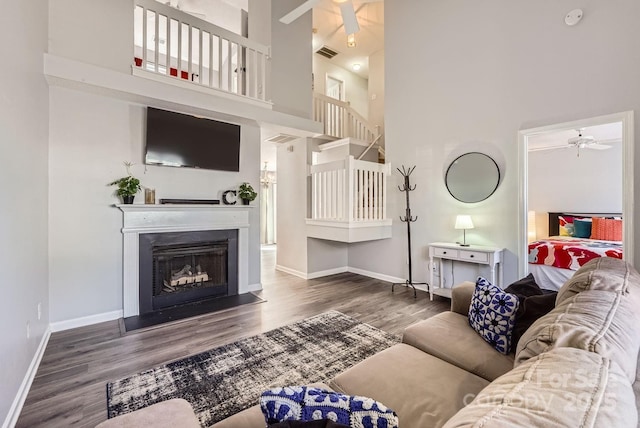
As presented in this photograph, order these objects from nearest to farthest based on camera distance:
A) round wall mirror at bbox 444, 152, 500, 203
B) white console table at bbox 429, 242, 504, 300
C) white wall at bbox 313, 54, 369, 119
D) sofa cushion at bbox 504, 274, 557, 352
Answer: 1. sofa cushion at bbox 504, 274, 557, 352
2. white console table at bbox 429, 242, 504, 300
3. round wall mirror at bbox 444, 152, 500, 203
4. white wall at bbox 313, 54, 369, 119

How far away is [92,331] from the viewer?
113 inches

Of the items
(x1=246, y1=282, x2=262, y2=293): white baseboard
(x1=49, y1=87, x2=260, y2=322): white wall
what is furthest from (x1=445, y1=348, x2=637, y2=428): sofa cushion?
(x1=246, y1=282, x2=262, y2=293): white baseboard

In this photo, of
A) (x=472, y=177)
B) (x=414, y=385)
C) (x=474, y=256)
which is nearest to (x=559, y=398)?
(x=414, y=385)

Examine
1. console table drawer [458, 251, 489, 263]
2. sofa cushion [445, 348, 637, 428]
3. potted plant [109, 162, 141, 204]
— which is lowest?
console table drawer [458, 251, 489, 263]

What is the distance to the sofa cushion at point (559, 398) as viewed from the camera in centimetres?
51

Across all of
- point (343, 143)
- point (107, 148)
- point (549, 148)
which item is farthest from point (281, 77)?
point (549, 148)

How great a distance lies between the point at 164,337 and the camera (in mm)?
2744

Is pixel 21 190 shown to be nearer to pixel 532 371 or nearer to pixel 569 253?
pixel 532 371

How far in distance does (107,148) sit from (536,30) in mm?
4998

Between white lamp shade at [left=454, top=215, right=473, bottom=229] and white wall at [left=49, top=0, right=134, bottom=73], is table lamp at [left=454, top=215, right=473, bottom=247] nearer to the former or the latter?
white lamp shade at [left=454, top=215, right=473, bottom=229]

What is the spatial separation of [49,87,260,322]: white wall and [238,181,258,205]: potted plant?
104 cm

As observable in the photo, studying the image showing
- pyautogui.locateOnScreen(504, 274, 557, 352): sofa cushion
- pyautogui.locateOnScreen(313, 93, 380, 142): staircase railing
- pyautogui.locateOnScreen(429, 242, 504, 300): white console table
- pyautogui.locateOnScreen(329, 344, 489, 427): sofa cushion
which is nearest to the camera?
pyautogui.locateOnScreen(329, 344, 489, 427): sofa cushion

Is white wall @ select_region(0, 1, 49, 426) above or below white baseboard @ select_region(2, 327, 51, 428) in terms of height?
above

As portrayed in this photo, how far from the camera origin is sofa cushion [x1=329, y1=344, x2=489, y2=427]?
1102mm
